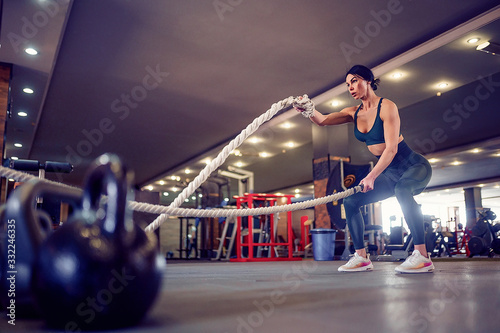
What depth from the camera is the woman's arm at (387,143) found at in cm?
217

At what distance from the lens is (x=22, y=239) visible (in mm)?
719

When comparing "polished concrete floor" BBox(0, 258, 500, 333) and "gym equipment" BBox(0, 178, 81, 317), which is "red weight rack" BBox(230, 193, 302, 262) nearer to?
"polished concrete floor" BBox(0, 258, 500, 333)

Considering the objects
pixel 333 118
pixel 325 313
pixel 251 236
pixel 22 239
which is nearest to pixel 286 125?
pixel 251 236

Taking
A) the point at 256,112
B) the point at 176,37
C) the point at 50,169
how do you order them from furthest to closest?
the point at 256,112, the point at 176,37, the point at 50,169

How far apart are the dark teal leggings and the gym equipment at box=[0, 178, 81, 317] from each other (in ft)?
6.27

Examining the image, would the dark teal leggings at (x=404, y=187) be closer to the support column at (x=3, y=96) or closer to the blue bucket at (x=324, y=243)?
the blue bucket at (x=324, y=243)

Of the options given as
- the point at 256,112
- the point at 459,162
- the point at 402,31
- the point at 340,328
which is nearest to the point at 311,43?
the point at 402,31

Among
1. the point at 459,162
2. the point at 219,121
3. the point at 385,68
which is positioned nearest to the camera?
the point at 385,68

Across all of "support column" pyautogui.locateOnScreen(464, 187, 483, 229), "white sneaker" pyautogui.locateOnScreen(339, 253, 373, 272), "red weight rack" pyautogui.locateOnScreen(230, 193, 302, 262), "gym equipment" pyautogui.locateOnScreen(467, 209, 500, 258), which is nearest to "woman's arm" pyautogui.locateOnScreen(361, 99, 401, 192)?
"white sneaker" pyautogui.locateOnScreen(339, 253, 373, 272)

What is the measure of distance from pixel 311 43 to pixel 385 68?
1.35 m

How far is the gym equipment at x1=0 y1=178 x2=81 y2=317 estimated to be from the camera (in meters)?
0.70

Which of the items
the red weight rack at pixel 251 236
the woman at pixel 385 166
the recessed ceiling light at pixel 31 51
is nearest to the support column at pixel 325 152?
the red weight rack at pixel 251 236

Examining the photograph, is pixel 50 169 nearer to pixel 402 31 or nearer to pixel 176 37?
pixel 176 37

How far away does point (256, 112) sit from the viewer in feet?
26.2
